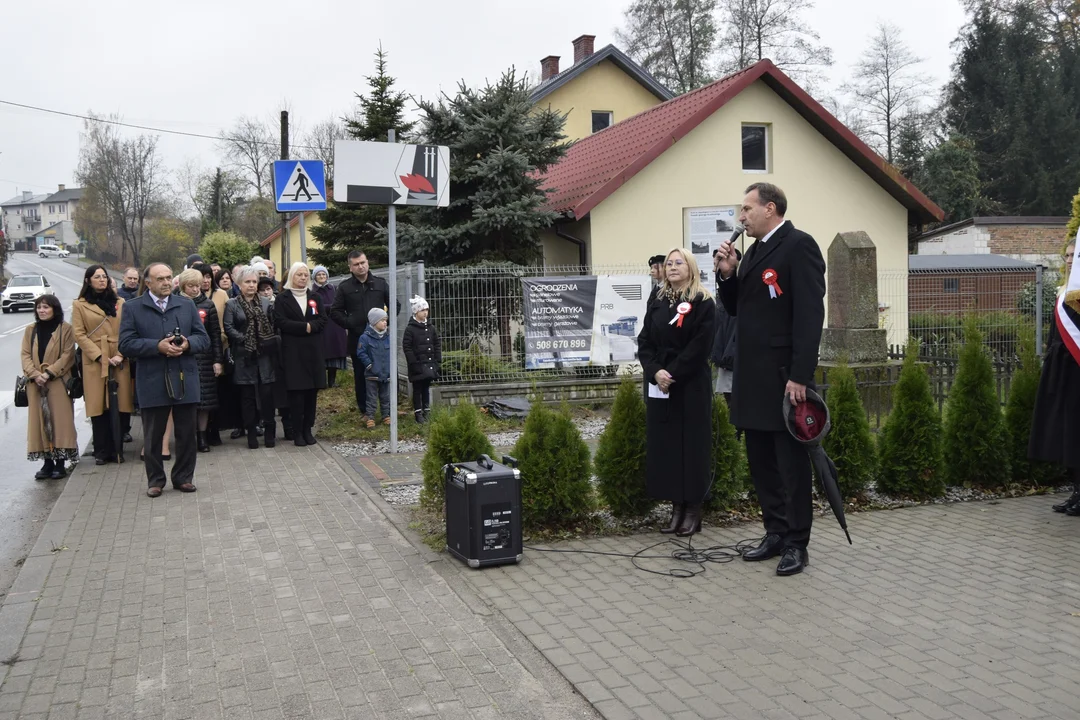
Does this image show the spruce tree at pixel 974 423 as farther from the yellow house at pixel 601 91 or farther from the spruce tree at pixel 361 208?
the yellow house at pixel 601 91

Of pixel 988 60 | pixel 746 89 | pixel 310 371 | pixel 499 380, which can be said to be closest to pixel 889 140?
pixel 988 60

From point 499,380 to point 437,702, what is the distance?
30.9ft

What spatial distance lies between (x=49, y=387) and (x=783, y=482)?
7.28 metres

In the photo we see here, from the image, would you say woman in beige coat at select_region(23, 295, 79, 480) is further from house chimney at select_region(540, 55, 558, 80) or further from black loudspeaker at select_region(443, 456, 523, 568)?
house chimney at select_region(540, 55, 558, 80)

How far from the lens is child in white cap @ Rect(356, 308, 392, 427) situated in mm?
11633

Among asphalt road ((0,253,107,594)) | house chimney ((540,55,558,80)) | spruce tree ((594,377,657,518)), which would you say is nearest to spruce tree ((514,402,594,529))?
spruce tree ((594,377,657,518))

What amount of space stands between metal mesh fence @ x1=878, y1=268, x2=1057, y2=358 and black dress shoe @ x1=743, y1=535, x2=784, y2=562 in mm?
9152

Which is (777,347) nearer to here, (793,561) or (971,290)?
(793,561)

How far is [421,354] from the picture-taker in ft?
38.9

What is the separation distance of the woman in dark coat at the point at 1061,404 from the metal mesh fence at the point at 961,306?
22.1ft

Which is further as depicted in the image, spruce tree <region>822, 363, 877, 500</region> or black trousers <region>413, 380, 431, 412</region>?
black trousers <region>413, 380, 431, 412</region>

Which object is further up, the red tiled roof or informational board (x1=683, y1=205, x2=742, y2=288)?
the red tiled roof

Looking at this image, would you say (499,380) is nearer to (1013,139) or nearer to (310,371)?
(310,371)

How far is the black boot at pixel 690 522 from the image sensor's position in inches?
270
